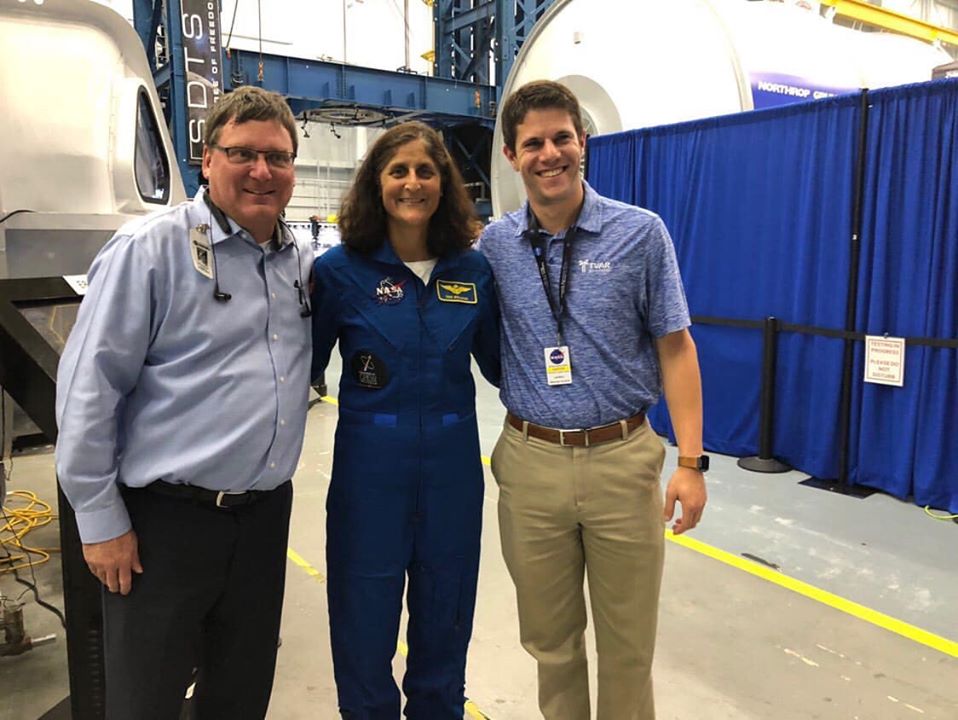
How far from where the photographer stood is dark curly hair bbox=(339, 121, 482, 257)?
81.3 inches

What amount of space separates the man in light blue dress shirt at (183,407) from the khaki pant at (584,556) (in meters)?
0.70

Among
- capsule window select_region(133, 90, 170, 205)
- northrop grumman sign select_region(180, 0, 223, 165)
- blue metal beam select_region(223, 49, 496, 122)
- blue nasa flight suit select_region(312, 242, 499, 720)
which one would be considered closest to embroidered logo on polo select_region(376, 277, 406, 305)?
blue nasa flight suit select_region(312, 242, 499, 720)

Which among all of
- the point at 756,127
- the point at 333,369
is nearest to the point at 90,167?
the point at 756,127

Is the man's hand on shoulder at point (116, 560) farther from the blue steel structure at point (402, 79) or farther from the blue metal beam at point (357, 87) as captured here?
the blue metal beam at point (357, 87)

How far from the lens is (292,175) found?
6.15ft

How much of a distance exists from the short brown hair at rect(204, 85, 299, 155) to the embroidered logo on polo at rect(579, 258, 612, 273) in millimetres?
857

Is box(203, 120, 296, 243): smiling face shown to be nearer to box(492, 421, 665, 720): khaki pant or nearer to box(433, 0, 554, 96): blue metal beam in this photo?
box(492, 421, 665, 720): khaki pant

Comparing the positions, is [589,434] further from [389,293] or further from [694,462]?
[389,293]

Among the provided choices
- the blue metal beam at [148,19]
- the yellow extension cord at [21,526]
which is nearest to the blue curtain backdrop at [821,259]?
the yellow extension cord at [21,526]

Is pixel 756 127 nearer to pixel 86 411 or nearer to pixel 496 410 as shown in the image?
pixel 496 410

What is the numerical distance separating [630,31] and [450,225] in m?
5.16

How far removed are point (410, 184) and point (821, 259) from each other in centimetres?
415

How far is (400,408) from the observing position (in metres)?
2.05

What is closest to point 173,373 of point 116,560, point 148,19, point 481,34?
point 116,560
